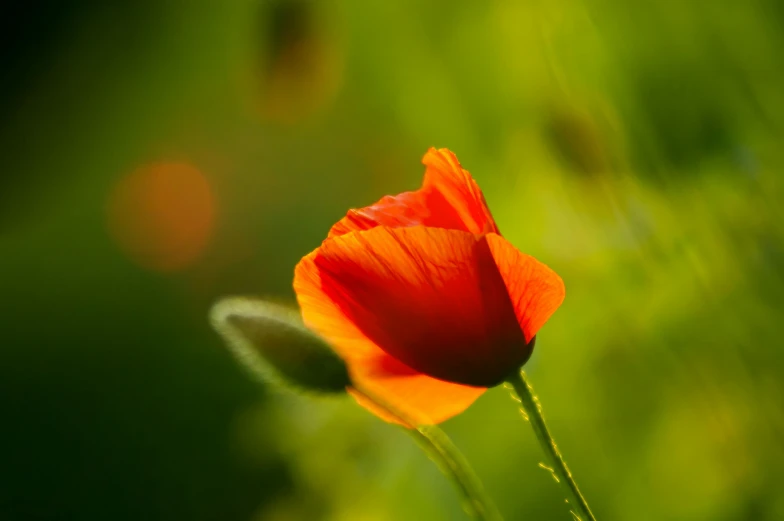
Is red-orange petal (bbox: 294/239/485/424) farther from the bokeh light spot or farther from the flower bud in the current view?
the bokeh light spot

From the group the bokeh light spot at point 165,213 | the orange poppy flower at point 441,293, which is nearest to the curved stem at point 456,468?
the orange poppy flower at point 441,293

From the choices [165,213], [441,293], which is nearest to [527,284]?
[441,293]

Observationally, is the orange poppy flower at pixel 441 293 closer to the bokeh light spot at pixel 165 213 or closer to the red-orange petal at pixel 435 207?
the red-orange petal at pixel 435 207

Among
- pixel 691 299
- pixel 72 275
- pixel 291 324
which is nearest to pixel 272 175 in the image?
pixel 72 275

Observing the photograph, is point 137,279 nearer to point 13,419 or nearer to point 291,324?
point 13,419

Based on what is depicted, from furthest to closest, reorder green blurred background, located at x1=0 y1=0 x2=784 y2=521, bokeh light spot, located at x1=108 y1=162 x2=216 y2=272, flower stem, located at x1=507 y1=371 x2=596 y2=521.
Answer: bokeh light spot, located at x1=108 y1=162 x2=216 y2=272, green blurred background, located at x1=0 y1=0 x2=784 y2=521, flower stem, located at x1=507 y1=371 x2=596 y2=521

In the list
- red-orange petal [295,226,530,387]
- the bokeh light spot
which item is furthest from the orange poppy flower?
the bokeh light spot
